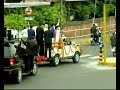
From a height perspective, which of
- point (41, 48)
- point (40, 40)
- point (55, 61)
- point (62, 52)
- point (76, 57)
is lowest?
point (55, 61)

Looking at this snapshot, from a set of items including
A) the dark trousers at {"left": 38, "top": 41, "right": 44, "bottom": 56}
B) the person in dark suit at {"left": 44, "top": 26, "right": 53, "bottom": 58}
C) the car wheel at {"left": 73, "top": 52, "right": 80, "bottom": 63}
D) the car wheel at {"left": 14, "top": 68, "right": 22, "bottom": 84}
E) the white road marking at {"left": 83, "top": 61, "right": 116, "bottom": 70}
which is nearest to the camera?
the car wheel at {"left": 14, "top": 68, "right": 22, "bottom": 84}

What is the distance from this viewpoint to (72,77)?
1652 cm

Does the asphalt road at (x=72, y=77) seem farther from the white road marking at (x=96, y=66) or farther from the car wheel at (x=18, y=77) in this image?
the car wheel at (x=18, y=77)

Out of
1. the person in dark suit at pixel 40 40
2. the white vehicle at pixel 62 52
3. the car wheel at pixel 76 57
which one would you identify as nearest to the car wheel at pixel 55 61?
the white vehicle at pixel 62 52

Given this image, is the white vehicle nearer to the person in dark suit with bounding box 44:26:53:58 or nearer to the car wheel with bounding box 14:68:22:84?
the person in dark suit with bounding box 44:26:53:58

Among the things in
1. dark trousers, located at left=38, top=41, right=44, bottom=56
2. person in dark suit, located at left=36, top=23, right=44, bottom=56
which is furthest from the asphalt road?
person in dark suit, located at left=36, top=23, right=44, bottom=56

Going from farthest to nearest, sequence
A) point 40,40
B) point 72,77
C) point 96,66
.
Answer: point 40,40
point 96,66
point 72,77

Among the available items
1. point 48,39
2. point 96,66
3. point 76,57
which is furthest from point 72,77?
point 76,57

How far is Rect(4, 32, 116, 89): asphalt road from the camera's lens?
565 inches

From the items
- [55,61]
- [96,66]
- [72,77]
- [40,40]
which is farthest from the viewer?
[40,40]

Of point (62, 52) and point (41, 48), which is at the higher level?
point (41, 48)

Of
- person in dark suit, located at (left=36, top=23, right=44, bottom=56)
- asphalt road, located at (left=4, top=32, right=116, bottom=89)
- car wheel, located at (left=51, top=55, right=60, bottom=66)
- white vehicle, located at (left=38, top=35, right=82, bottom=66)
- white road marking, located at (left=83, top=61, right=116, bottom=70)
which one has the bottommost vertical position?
asphalt road, located at (left=4, top=32, right=116, bottom=89)

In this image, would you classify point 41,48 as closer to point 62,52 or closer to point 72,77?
point 62,52
